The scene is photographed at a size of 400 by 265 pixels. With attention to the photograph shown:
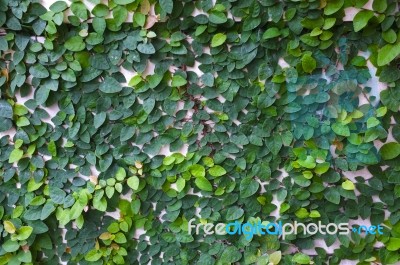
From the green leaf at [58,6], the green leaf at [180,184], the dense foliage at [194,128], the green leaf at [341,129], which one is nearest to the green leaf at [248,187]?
the dense foliage at [194,128]

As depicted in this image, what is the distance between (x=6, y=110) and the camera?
5.19 feet

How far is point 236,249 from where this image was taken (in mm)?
1630

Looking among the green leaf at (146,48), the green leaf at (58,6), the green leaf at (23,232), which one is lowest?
the green leaf at (23,232)

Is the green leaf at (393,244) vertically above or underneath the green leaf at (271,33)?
underneath

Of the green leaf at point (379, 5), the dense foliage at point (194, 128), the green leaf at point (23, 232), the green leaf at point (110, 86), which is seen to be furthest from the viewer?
the green leaf at point (23, 232)

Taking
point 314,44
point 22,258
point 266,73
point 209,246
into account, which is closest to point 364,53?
point 314,44

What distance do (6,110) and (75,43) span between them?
40 centimetres

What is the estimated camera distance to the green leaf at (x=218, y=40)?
1441mm

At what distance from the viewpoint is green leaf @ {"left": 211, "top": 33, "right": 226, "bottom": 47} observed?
4.73ft

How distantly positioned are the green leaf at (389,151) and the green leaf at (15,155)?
1.41 meters

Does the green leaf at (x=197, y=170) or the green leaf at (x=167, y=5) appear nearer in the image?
the green leaf at (x=167, y=5)

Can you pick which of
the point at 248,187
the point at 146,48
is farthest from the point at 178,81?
the point at 248,187

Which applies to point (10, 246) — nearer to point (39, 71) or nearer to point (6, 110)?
point (6, 110)

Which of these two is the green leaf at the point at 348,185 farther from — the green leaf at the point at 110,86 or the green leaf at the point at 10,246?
the green leaf at the point at 10,246
